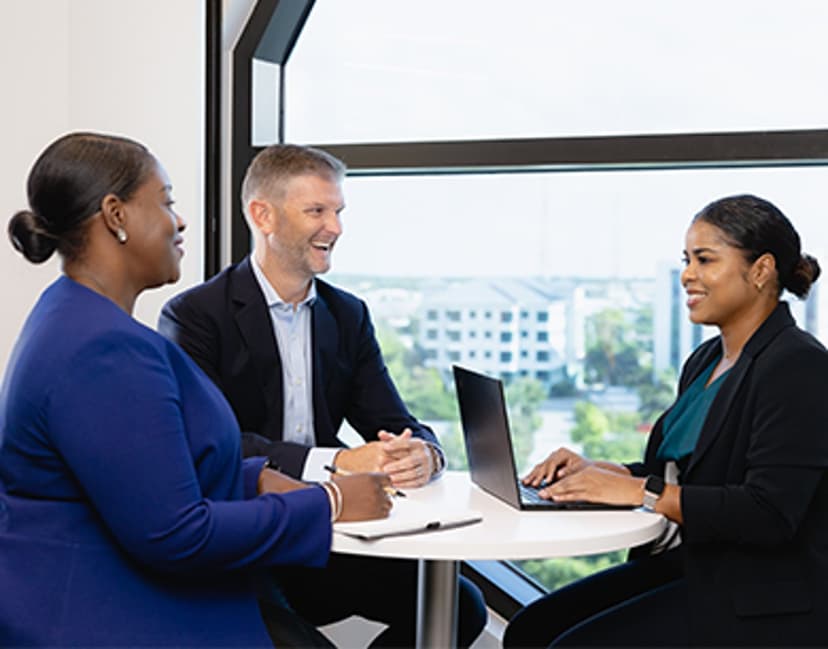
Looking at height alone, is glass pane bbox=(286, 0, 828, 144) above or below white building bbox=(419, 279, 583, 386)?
above

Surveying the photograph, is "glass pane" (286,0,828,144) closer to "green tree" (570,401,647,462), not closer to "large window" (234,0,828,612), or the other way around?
"large window" (234,0,828,612)

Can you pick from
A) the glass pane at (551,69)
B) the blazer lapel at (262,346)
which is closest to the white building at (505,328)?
the glass pane at (551,69)

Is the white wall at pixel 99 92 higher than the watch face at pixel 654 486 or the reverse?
higher

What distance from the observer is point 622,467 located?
2.44 m

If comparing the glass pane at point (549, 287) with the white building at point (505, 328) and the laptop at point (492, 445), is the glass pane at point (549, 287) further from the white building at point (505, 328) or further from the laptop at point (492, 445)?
the laptop at point (492, 445)

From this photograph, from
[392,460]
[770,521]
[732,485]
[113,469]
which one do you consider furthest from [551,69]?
[113,469]

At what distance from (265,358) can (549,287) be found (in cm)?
99

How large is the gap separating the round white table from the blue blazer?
219mm

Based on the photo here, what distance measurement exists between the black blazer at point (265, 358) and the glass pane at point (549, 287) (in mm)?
617

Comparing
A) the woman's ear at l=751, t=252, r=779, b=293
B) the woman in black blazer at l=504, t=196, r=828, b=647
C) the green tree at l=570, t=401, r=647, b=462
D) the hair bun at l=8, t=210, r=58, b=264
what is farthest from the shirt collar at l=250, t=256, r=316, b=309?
the woman's ear at l=751, t=252, r=779, b=293

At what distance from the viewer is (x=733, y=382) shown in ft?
7.02

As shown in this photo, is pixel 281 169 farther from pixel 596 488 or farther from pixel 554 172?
pixel 596 488

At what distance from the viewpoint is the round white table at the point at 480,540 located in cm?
177

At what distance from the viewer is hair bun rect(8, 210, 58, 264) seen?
174cm
